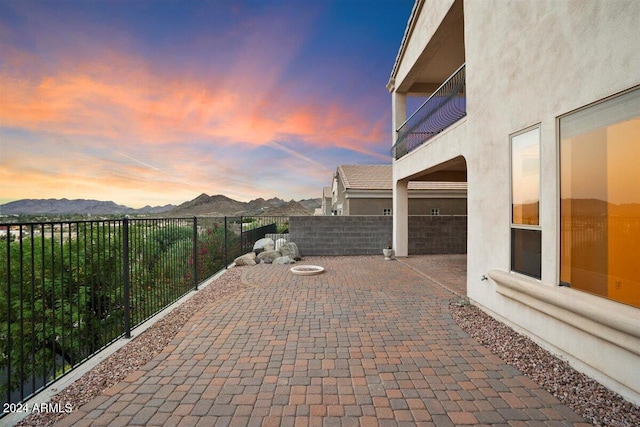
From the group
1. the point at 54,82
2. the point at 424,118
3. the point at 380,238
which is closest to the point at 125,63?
the point at 54,82

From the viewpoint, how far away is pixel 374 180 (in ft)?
57.2

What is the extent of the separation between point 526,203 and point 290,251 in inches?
305

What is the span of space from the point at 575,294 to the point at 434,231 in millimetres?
8436

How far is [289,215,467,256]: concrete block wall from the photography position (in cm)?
1124

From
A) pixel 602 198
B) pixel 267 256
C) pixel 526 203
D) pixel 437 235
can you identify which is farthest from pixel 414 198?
pixel 602 198

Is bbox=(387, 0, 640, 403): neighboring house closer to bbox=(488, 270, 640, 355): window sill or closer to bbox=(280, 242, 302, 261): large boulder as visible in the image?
bbox=(488, 270, 640, 355): window sill

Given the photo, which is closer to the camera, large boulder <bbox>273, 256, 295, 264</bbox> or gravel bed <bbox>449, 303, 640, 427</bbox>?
gravel bed <bbox>449, 303, 640, 427</bbox>

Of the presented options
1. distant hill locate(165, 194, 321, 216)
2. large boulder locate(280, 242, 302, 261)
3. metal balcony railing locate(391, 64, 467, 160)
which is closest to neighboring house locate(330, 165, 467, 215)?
metal balcony railing locate(391, 64, 467, 160)

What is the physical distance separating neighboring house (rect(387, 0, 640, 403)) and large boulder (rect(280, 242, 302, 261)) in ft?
20.6

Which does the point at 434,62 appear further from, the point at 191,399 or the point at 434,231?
the point at 191,399

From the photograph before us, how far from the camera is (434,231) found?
36.9 feet

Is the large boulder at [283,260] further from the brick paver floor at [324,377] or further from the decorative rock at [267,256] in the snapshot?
the brick paver floor at [324,377]

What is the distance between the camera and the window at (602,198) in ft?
8.48

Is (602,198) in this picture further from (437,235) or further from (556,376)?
(437,235)
